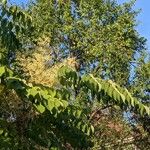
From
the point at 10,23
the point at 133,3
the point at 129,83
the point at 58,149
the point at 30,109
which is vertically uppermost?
the point at 133,3

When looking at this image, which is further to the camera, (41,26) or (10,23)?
(41,26)

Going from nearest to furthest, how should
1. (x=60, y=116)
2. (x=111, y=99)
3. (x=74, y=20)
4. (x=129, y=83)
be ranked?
1. (x=60, y=116)
2. (x=111, y=99)
3. (x=129, y=83)
4. (x=74, y=20)

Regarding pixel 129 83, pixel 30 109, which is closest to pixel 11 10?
pixel 30 109

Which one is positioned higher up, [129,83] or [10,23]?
[129,83]

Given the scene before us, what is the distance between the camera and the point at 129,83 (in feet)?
61.2

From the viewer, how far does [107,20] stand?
19.7 metres

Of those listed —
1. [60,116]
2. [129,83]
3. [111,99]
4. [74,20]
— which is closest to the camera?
[60,116]

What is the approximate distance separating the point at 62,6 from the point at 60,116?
1639cm

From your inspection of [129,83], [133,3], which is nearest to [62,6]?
[133,3]

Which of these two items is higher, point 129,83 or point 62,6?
point 62,6

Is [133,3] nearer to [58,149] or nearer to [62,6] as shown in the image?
[62,6]

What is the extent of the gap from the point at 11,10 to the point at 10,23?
0.61 ft

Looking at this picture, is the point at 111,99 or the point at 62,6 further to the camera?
the point at 62,6

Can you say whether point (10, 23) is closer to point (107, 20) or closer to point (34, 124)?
point (34, 124)
